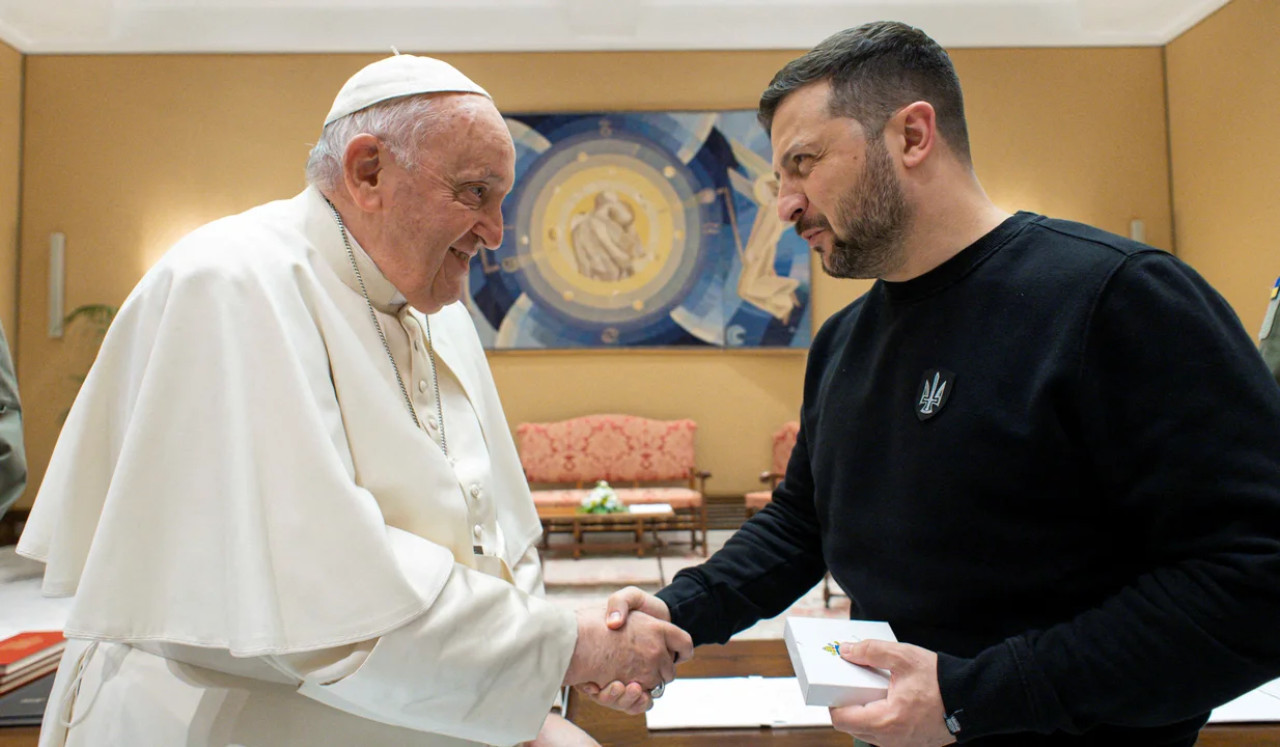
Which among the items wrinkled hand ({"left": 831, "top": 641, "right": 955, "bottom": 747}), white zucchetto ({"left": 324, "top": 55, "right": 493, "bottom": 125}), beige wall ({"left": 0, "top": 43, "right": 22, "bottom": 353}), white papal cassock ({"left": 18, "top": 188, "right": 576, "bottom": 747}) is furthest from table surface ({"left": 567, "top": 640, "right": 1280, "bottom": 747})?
beige wall ({"left": 0, "top": 43, "right": 22, "bottom": 353})

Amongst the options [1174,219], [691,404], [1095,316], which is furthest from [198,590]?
[1174,219]

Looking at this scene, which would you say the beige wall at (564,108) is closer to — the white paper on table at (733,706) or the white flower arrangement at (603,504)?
the white flower arrangement at (603,504)

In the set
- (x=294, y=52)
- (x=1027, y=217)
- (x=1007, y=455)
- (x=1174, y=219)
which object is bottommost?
Result: (x=1007, y=455)

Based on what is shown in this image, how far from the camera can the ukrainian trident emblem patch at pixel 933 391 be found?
4.07 feet

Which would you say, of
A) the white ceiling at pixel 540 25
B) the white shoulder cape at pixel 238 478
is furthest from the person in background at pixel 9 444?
the white ceiling at pixel 540 25

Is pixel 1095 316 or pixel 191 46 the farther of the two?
pixel 191 46

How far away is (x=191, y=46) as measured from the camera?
310 inches

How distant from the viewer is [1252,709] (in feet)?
5.13

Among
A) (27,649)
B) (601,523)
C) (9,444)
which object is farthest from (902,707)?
(601,523)

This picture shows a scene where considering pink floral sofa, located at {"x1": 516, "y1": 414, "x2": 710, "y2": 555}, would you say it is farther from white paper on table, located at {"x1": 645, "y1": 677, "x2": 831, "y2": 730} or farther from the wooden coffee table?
white paper on table, located at {"x1": 645, "y1": 677, "x2": 831, "y2": 730}

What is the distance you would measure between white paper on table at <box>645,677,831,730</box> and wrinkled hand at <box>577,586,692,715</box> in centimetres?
6

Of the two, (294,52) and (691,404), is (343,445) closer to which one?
(691,404)

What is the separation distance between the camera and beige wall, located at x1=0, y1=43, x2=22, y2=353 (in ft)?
25.1

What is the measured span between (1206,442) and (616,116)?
7.40m
